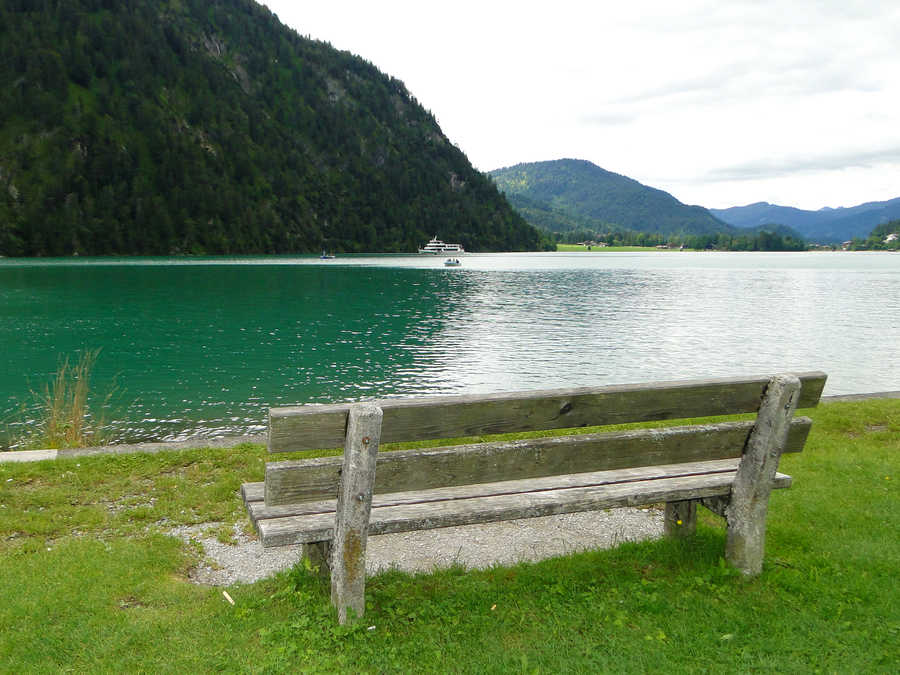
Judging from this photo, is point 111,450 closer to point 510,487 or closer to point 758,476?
point 510,487

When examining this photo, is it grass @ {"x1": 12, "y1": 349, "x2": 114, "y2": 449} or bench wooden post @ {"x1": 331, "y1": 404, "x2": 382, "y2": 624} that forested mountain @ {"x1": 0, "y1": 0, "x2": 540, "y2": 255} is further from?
bench wooden post @ {"x1": 331, "y1": 404, "x2": 382, "y2": 624}

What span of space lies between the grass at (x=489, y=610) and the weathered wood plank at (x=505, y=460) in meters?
0.93

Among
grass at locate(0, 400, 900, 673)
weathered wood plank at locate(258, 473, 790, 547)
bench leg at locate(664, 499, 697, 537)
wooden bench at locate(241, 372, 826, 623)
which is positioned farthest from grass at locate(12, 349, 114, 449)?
bench leg at locate(664, 499, 697, 537)

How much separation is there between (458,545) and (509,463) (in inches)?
82.1

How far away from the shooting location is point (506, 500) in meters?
4.20

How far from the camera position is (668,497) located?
4.55 m

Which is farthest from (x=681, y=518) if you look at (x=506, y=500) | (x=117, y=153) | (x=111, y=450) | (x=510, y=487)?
(x=117, y=153)

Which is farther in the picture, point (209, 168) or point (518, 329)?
point (209, 168)

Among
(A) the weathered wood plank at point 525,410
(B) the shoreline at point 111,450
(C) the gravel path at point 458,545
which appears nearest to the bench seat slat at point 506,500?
(A) the weathered wood plank at point 525,410

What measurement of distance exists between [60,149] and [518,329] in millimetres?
155640

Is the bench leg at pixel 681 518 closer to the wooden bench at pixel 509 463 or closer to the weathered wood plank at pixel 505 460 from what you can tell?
the wooden bench at pixel 509 463

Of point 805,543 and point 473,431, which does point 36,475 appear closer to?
point 473,431

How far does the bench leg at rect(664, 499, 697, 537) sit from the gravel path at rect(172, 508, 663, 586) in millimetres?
386

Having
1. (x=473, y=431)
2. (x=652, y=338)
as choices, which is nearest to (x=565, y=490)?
(x=473, y=431)
